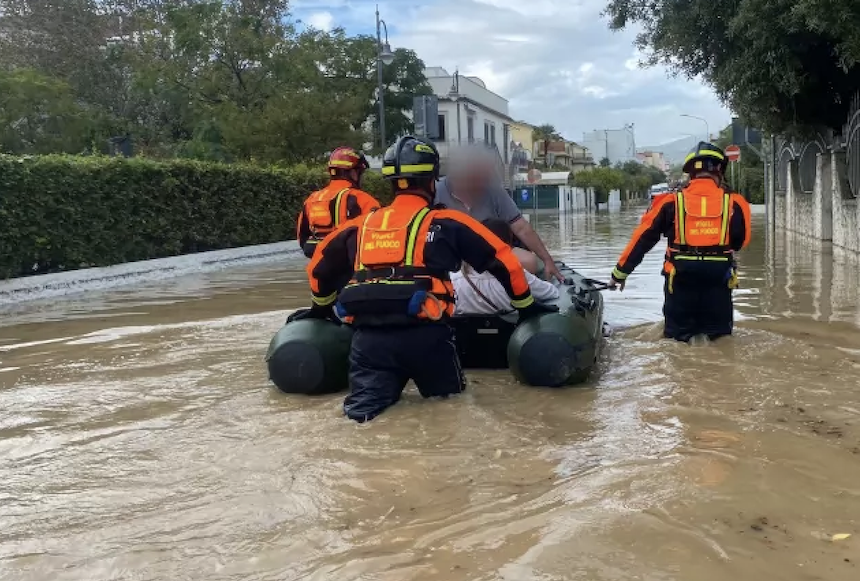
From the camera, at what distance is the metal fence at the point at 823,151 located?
14445 mm

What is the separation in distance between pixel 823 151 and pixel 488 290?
46.6 feet

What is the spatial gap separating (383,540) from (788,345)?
4.60 m

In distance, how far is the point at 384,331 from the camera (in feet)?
15.2

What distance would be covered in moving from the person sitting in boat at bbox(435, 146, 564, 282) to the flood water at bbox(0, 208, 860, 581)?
95cm

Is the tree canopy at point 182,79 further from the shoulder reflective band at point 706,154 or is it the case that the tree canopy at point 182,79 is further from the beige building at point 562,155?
Answer: the beige building at point 562,155

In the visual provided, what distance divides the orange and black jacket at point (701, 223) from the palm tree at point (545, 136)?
74.3 metres

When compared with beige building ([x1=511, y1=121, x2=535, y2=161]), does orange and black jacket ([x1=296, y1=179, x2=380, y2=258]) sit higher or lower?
lower

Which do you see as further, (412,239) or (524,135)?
(524,135)

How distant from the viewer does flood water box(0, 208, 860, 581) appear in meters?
3.04

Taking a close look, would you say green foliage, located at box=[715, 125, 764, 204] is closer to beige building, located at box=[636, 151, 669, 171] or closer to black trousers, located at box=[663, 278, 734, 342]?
black trousers, located at box=[663, 278, 734, 342]

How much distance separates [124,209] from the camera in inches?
577

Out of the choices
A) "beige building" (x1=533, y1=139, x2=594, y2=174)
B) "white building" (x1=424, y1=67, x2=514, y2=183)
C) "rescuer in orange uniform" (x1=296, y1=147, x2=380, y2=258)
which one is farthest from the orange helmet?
"beige building" (x1=533, y1=139, x2=594, y2=174)

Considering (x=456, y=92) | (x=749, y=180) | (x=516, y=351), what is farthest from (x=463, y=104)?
(x=516, y=351)

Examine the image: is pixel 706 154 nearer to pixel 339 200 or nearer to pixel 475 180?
pixel 475 180
